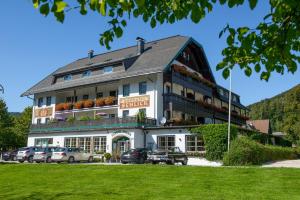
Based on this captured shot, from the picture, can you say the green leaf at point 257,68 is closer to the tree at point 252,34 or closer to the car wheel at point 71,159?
the tree at point 252,34

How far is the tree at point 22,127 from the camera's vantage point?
55.8m

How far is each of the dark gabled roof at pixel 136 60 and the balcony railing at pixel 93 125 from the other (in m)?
4.91

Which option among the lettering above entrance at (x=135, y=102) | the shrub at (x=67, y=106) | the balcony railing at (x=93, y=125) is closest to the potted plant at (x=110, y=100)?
the lettering above entrance at (x=135, y=102)

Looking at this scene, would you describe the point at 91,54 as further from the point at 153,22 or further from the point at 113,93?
the point at 153,22

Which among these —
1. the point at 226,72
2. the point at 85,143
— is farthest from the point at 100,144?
the point at 226,72

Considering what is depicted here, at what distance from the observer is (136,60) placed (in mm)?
43812

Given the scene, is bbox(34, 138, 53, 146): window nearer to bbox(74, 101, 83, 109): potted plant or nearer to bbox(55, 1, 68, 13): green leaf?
bbox(74, 101, 83, 109): potted plant

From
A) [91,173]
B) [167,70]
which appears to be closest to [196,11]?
[91,173]

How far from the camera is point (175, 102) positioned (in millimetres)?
39312

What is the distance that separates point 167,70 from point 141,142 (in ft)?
27.2

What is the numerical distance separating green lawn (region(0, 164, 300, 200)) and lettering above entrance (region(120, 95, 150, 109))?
62.9ft

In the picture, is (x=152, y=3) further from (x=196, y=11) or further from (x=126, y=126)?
(x=126, y=126)

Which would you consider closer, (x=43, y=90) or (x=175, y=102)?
(x=175, y=102)

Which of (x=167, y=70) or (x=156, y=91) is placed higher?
(x=167, y=70)
